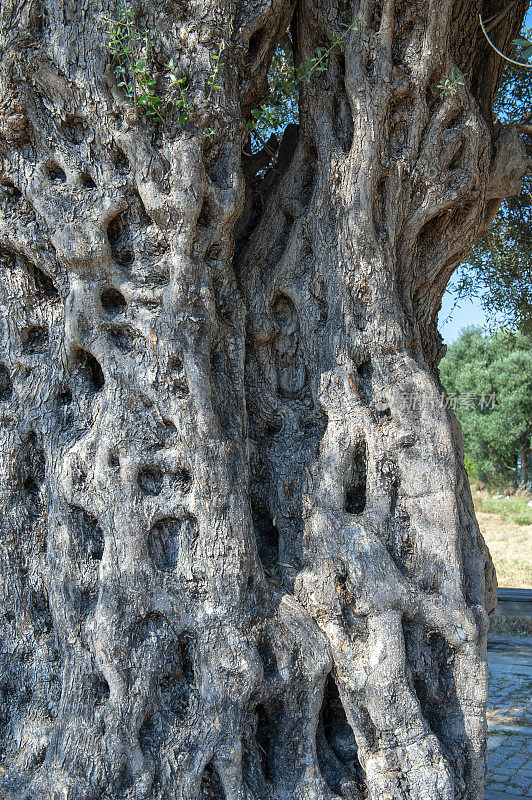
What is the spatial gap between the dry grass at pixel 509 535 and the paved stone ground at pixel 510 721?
353 centimetres

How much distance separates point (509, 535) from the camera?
16.0 metres

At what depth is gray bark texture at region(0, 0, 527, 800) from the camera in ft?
9.62

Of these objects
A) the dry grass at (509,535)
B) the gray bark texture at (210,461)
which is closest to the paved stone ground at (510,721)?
the gray bark texture at (210,461)

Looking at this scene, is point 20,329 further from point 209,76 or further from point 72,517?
point 209,76

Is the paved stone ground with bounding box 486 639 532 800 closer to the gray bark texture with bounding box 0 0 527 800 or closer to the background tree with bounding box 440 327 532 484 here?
the gray bark texture with bounding box 0 0 527 800

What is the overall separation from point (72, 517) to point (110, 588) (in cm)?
41

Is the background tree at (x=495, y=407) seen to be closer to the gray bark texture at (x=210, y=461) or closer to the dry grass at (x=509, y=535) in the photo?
the dry grass at (x=509, y=535)

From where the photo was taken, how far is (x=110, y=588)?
2.93m

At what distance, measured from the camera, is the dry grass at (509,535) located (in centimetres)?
1216

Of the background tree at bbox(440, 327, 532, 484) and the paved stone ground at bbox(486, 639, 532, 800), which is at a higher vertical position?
the background tree at bbox(440, 327, 532, 484)

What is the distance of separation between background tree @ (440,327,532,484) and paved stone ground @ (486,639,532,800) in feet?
51.1

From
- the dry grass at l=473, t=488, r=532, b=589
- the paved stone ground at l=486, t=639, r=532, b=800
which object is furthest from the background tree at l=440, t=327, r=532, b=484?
the paved stone ground at l=486, t=639, r=532, b=800

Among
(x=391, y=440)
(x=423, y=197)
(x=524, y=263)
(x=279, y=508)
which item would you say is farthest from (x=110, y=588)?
(x=524, y=263)

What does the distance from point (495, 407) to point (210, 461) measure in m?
22.5
